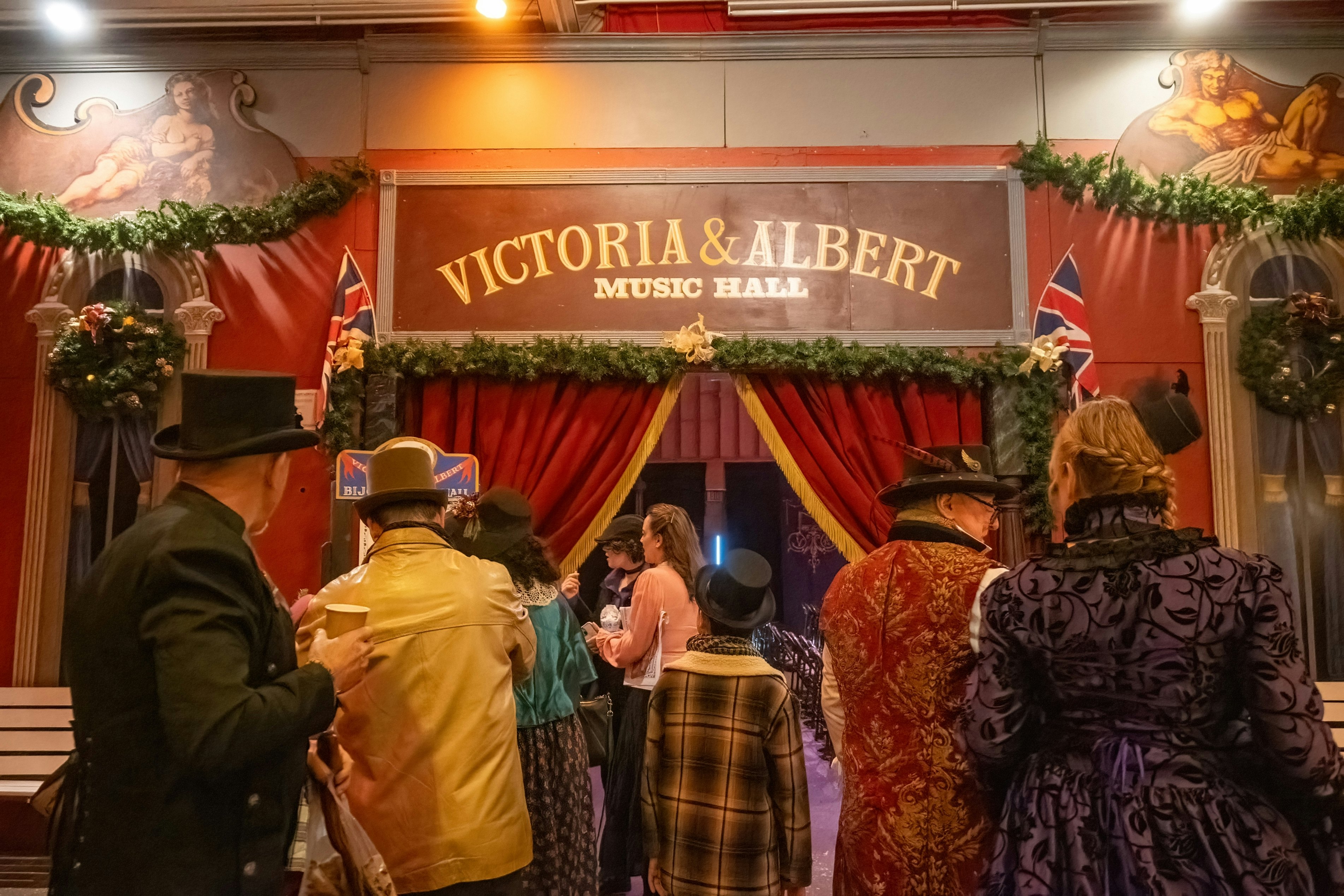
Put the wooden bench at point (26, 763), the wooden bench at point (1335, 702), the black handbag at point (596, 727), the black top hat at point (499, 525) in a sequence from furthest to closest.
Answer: the wooden bench at point (1335, 702), the wooden bench at point (26, 763), the black handbag at point (596, 727), the black top hat at point (499, 525)

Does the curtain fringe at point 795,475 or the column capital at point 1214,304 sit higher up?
the column capital at point 1214,304

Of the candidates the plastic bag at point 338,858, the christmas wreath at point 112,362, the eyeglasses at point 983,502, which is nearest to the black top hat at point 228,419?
the plastic bag at point 338,858

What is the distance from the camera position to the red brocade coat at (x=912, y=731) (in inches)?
87.8

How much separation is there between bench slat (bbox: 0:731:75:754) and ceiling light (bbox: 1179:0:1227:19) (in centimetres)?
780

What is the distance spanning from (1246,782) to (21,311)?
636cm

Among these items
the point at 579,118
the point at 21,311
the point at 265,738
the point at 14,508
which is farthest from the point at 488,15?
the point at 265,738

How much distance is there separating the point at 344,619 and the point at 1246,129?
5896 millimetres

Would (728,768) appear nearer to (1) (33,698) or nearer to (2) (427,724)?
(2) (427,724)

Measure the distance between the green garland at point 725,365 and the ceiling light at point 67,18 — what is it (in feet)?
9.12

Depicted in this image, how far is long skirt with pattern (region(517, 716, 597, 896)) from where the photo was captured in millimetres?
3129

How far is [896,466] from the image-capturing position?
5.07 metres

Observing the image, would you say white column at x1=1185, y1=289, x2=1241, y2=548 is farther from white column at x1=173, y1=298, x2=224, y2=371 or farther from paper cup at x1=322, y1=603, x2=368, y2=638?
white column at x1=173, y1=298, x2=224, y2=371

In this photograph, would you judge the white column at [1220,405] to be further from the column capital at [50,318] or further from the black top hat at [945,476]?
the column capital at [50,318]

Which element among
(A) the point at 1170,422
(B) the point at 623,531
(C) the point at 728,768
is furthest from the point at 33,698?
(A) the point at 1170,422
